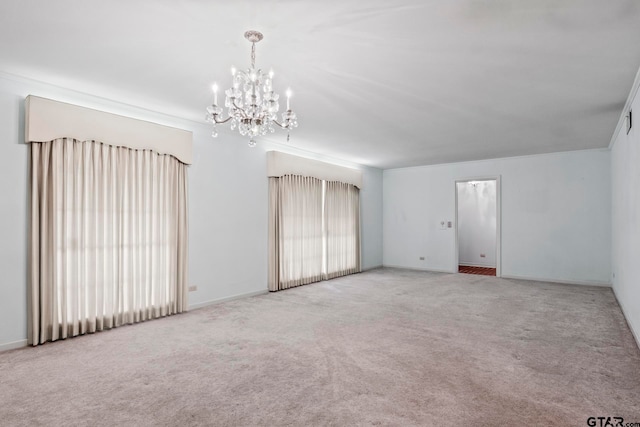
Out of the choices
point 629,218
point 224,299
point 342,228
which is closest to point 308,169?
point 342,228

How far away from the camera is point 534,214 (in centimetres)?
755

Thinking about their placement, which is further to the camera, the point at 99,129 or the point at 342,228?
the point at 342,228

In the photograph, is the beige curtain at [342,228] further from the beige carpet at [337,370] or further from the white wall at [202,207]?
the beige carpet at [337,370]

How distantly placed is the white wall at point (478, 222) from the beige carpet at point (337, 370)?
197 inches

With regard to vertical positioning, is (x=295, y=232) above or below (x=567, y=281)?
above

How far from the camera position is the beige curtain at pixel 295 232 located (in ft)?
21.0

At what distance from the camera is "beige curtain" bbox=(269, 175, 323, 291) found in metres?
6.39

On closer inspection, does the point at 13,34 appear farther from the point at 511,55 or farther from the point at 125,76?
the point at 511,55

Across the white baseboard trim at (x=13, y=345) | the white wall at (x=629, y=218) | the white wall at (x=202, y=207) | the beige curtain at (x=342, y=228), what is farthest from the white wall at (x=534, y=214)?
the white baseboard trim at (x=13, y=345)

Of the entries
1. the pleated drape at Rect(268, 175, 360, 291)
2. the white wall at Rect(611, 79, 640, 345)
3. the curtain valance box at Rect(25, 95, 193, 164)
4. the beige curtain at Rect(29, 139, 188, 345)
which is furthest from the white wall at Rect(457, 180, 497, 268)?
the beige curtain at Rect(29, 139, 188, 345)

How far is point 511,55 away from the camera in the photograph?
9.84ft

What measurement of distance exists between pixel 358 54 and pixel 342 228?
5413 mm

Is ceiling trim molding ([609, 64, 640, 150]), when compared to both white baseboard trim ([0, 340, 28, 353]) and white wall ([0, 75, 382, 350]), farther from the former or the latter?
white baseboard trim ([0, 340, 28, 353])

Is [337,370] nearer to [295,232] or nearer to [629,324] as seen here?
[629,324]
